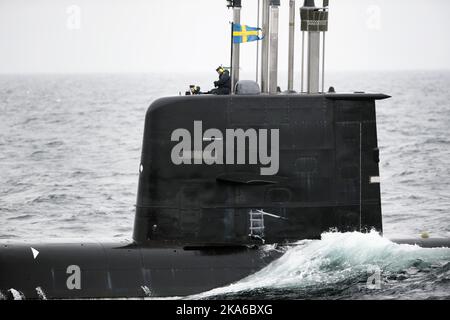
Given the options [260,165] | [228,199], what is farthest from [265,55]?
[228,199]

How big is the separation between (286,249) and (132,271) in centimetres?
292

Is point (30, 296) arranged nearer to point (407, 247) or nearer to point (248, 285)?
point (248, 285)

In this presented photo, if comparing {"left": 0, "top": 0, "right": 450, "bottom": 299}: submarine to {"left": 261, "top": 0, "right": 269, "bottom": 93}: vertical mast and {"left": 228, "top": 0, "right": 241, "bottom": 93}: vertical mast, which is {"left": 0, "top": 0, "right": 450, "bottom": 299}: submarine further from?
{"left": 261, "top": 0, "right": 269, "bottom": 93}: vertical mast

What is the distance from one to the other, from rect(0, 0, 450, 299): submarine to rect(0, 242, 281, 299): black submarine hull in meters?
0.02

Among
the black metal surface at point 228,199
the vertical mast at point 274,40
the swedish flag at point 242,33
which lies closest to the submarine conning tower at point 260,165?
the black metal surface at point 228,199

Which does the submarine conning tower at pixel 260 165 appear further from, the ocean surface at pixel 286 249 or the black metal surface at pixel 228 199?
the ocean surface at pixel 286 249

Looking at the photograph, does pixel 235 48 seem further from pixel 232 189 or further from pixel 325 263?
pixel 325 263

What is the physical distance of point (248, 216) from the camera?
2162 cm

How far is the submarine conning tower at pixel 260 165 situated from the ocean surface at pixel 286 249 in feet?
2.36

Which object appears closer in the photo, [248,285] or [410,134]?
[248,285]

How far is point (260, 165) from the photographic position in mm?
21453

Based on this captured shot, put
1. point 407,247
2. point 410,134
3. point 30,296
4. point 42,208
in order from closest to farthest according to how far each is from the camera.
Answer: point 30,296 < point 407,247 < point 42,208 < point 410,134

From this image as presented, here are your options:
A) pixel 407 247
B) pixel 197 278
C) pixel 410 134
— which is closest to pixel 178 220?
pixel 197 278
